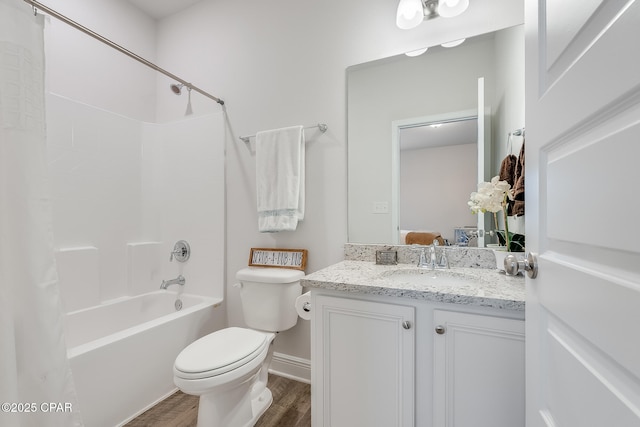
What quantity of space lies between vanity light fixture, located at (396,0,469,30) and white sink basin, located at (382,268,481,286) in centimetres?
127

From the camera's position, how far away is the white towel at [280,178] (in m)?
1.76

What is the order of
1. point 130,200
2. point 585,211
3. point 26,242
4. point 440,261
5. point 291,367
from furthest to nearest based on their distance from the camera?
point 130,200, point 291,367, point 440,261, point 26,242, point 585,211

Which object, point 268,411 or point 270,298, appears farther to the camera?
point 270,298

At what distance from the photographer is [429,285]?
3.60 feet

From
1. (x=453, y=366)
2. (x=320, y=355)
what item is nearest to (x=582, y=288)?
(x=453, y=366)

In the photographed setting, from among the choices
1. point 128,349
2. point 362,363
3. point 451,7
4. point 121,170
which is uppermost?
point 451,7

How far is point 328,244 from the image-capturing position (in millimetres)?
1786

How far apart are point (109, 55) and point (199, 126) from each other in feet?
2.74

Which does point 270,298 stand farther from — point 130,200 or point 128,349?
point 130,200

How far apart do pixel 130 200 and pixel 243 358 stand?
167 cm

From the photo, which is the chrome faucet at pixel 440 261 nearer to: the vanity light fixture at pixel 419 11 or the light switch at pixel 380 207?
the light switch at pixel 380 207

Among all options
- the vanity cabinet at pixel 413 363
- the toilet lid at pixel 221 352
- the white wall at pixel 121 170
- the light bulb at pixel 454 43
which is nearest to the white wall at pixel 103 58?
the white wall at pixel 121 170

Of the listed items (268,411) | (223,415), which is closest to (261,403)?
(268,411)

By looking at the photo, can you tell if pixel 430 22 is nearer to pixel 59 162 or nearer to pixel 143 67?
pixel 143 67
